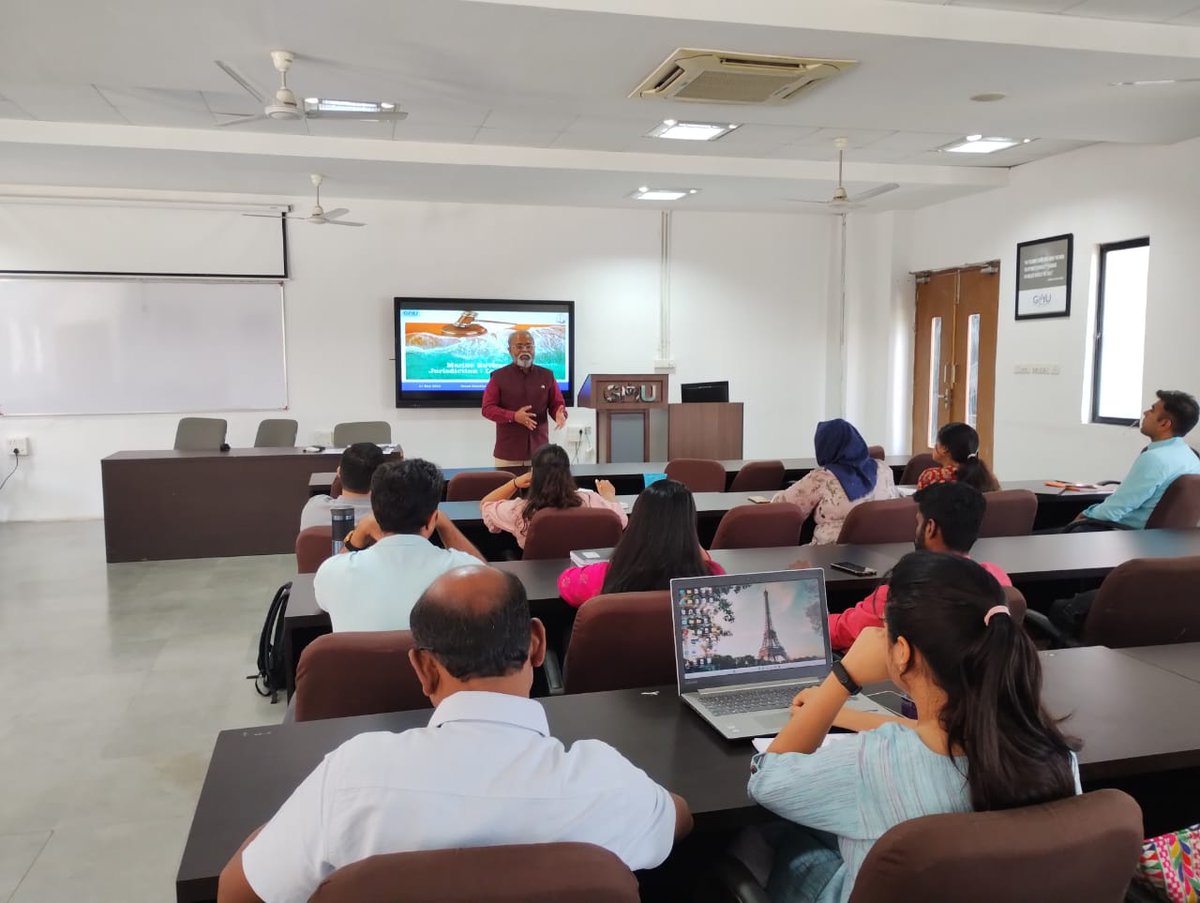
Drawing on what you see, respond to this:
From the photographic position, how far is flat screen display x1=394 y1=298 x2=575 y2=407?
8125 millimetres

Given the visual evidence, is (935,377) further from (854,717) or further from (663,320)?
(854,717)

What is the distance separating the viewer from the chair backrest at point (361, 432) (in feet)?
24.0

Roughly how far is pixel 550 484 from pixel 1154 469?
2794 millimetres

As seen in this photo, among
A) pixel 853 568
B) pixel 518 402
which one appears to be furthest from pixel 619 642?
pixel 518 402

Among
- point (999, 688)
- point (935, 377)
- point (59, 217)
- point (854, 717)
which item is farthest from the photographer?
point (935, 377)

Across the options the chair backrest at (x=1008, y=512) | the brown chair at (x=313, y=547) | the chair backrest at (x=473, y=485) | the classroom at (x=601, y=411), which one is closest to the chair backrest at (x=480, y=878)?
the classroom at (x=601, y=411)

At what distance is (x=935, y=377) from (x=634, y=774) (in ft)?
27.2

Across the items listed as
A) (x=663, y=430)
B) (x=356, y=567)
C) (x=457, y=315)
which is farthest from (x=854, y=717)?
(x=457, y=315)

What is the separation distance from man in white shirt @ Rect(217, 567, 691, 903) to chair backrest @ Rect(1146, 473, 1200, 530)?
3768 mm

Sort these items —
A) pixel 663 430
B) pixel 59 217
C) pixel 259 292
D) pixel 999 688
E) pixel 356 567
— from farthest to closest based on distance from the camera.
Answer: pixel 259 292, pixel 59 217, pixel 663 430, pixel 356 567, pixel 999 688

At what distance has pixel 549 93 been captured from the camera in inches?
197

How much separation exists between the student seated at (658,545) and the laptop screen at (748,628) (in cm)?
45

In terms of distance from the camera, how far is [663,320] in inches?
347

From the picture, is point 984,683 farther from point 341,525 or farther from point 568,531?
point 568,531
